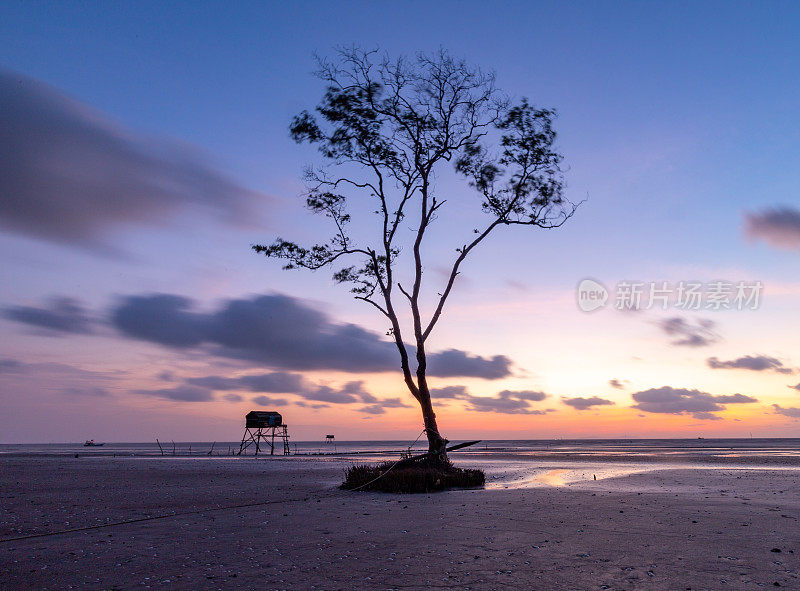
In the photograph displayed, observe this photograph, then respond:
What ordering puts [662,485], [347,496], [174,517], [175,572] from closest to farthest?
1. [175,572]
2. [174,517]
3. [347,496]
4. [662,485]

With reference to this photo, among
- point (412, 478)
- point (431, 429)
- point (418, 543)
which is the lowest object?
point (418, 543)

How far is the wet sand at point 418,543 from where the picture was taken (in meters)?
7.38

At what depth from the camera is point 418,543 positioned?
31.0ft

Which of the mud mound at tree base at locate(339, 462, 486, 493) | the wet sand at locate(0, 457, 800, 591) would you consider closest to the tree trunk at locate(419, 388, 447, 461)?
the mud mound at tree base at locate(339, 462, 486, 493)

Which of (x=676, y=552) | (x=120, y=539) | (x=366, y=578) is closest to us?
(x=366, y=578)

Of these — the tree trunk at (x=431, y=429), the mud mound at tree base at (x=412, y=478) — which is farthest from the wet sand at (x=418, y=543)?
the tree trunk at (x=431, y=429)

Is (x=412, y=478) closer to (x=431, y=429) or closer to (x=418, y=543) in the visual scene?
(x=431, y=429)

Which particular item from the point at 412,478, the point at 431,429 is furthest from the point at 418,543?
the point at 431,429

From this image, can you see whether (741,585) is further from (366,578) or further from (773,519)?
(773,519)

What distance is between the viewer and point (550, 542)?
9375 millimetres

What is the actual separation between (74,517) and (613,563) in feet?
40.0

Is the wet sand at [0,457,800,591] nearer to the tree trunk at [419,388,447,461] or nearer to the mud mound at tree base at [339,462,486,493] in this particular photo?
the mud mound at tree base at [339,462,486,493]

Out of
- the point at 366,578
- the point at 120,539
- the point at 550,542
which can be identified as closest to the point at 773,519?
the point at 550,542

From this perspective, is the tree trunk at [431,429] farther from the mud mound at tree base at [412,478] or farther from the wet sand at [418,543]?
the wet sand at [418,543]
